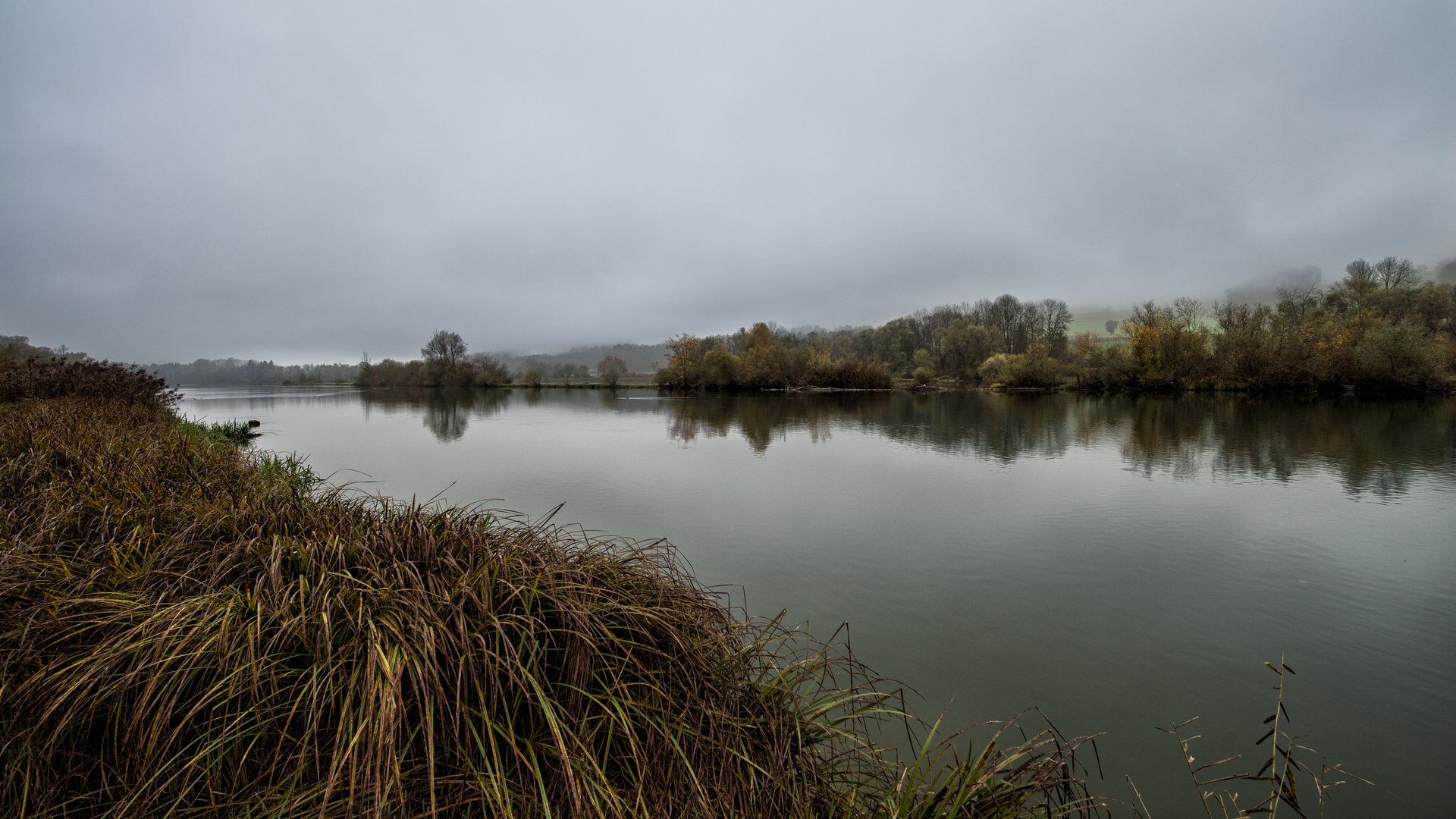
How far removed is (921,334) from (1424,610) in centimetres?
7156

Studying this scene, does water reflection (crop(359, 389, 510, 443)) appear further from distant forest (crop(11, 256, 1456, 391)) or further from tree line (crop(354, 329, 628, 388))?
tree line (crop(354, 329, 628, 388))

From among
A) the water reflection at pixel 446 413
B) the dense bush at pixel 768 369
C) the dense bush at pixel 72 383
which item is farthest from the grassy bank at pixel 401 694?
the dense bush at pixel 768 369

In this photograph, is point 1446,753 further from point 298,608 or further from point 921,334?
point 921,334

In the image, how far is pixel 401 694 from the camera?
1.79m

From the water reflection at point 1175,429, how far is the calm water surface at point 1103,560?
0.70 ft

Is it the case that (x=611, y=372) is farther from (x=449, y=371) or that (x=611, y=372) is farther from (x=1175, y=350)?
(x=1175, y=350)

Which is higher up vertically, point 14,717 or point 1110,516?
point 14,717

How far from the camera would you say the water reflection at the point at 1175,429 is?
12391 millimetres

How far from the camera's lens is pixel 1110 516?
327 inches

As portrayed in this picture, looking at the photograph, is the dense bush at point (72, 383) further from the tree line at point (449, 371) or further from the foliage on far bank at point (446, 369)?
the foliage on far bank at point (446, 369)

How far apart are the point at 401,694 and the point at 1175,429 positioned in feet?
79.0

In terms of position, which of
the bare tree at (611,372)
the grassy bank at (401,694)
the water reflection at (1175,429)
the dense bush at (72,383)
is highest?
the bare tree at (611,372)

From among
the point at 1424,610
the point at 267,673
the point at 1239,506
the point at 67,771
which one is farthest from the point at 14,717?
the point at 1239,506

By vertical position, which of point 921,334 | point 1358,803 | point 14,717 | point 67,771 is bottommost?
point 1358,803
